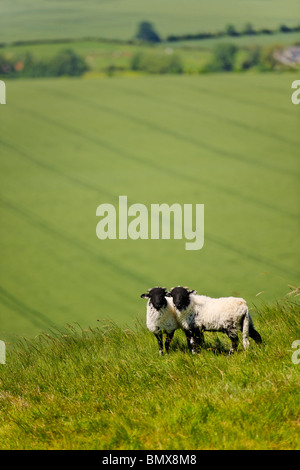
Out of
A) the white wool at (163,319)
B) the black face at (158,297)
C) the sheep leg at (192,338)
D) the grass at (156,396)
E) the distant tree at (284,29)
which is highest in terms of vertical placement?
the distant tree at (284,29)

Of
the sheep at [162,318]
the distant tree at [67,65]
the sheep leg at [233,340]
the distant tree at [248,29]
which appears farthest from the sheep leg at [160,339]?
the distant tree at [248,29]

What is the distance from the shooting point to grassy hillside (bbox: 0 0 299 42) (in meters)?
9.13

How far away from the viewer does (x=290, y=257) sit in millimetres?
4094

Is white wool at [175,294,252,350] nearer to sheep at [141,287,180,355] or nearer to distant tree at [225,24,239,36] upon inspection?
sheep at [141,287,180,355]

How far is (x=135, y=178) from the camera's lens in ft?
17.6

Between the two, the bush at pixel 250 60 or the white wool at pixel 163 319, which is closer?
the white wool at pixel 163 319

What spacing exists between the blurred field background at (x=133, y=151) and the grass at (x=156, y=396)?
1001mm

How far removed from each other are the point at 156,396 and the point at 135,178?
338cm

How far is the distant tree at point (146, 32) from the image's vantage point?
9208 mm

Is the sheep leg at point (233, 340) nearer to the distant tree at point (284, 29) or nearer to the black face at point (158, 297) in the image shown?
the black face at point (158, 297)

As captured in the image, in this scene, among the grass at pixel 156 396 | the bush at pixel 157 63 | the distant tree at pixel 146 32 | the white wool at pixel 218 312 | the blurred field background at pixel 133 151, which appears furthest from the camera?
the distant tree at pixel 146 32

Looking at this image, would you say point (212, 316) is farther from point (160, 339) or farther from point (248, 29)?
point (248, 29)
